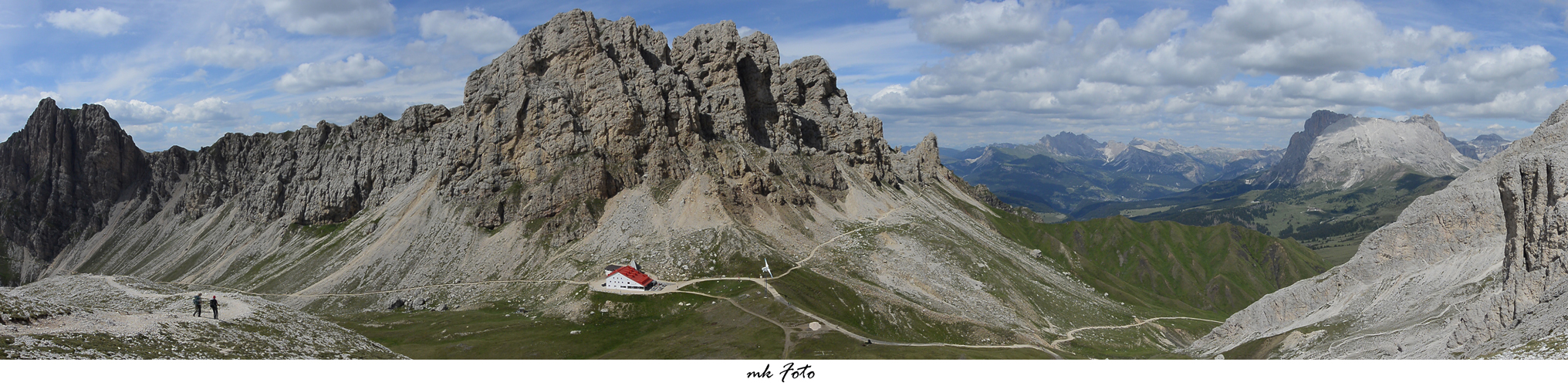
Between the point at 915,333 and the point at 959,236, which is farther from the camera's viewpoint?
the point at 959,236

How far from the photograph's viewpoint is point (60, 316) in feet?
143

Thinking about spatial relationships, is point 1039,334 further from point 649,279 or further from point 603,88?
point 603,88

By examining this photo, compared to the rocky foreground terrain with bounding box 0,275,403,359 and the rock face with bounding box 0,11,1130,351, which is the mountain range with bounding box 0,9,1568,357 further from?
the rock face with bounding box 0,11,1130,351

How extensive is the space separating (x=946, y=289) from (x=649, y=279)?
172ft

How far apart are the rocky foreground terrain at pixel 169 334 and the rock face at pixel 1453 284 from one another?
7307cm

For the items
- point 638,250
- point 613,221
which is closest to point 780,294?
point 638,250

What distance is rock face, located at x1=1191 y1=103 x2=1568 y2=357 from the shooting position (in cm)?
4762

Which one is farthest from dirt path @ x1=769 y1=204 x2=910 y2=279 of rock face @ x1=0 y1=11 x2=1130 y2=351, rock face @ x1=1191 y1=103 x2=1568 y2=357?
rock face @ x1=1191 y1=103 x2=1568 y2=357

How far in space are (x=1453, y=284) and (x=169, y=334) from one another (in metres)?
98.7

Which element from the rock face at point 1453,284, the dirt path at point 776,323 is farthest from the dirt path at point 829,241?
the rock face at point 1453,284

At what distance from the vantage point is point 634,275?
4651 inches

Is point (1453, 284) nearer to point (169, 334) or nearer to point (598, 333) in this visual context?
point (598, 333)

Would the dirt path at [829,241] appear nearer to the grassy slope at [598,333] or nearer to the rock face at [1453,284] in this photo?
Result: the grassy slope at [598,333]

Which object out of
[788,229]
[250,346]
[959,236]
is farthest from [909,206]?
[250,346]
